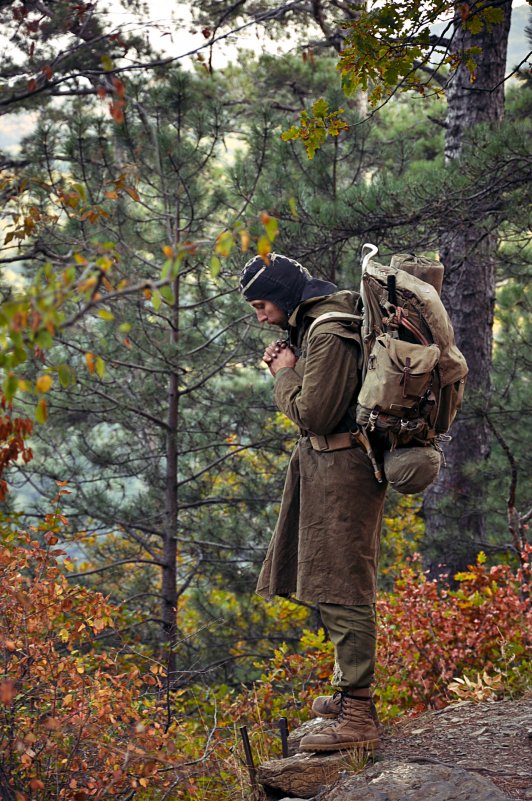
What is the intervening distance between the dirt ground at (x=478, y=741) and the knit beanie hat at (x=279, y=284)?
6.58 ft

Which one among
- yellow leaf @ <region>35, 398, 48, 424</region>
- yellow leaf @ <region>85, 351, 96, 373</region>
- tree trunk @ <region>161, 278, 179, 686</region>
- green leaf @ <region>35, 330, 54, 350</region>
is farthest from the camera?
tree trunk @ <region>161, 278, 179, 686</region>

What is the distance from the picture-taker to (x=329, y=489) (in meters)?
3.62

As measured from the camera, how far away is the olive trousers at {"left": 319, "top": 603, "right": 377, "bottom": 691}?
11.9 ft

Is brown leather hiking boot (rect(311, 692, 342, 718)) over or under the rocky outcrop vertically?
over

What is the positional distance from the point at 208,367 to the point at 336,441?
5869 millimetres

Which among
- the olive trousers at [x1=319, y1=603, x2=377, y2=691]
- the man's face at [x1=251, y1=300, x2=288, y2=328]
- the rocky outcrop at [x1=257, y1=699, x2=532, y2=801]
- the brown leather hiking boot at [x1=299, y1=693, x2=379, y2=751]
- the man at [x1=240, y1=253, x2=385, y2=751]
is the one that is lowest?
the rocky outcrop at [x1=257, y1=699, x2=532, y2=801]

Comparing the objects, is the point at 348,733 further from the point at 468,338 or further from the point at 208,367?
the point at 208,367

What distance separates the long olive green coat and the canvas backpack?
0.10 meters

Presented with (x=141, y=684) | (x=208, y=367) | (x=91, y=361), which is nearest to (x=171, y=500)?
(x=208, y=367)

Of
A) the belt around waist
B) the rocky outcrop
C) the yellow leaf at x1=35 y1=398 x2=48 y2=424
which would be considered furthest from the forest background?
the belt around waist

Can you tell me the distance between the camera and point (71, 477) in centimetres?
1115

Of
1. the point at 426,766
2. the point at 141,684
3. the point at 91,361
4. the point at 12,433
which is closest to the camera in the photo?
the point at 91,361

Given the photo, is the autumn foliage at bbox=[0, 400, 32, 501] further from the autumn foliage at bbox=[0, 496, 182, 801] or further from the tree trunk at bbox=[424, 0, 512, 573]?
the tree trunk at bbox=[424, 0, 512, 573]

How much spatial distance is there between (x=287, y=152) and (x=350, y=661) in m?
6.45
